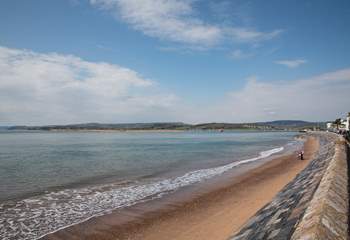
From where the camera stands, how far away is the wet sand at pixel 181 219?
29.0ft

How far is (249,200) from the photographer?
12492mm

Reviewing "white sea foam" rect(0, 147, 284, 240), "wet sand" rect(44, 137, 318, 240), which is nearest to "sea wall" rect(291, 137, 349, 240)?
"wet sand" rect(44, 137, 318, 240)

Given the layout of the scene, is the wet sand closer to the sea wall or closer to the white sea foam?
the white sea foam

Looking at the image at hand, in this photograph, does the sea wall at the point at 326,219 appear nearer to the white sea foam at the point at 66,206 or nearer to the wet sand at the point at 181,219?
the wet sand at the point at 181,219

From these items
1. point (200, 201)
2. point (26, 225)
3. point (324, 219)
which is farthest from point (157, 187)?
point (324, 219)

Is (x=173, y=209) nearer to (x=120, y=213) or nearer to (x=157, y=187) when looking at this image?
(x=120, y=213)

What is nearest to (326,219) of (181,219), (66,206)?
(181,219)

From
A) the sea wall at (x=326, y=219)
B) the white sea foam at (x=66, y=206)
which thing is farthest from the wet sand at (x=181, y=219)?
the sea wall at (x=326, y=219)

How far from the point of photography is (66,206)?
485 inches

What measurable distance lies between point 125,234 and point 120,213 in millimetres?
2268

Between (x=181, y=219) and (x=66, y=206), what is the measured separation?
5459 millimetres

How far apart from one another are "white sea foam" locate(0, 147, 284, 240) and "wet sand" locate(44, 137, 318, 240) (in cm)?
75

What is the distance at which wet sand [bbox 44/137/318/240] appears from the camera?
8844mm

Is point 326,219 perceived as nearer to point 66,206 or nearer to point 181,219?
point 181,219
